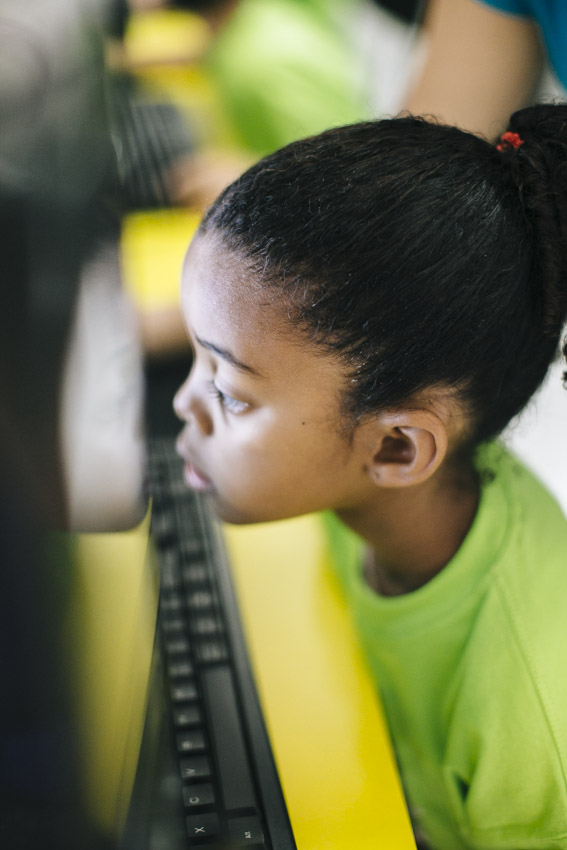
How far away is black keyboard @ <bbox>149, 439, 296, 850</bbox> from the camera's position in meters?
0.51

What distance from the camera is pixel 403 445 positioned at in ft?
1.84

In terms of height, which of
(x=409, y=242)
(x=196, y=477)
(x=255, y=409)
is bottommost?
(x=196, y=477)

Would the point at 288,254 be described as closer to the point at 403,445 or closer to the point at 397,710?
the point at 403,445

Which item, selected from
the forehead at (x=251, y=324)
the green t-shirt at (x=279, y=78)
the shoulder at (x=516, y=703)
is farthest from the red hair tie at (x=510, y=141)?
the green t-shirt at (x=279, y=78)

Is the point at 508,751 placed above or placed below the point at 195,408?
below

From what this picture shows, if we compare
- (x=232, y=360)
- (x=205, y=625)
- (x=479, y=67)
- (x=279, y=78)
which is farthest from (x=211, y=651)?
(x=279, y=78)

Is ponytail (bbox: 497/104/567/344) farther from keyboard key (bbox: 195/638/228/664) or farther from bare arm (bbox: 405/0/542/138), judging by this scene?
keyboard key (bbox: 195/638/228/664)

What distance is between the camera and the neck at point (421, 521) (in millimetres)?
628

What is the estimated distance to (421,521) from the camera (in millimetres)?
638

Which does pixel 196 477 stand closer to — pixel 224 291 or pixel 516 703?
pixel 224 291

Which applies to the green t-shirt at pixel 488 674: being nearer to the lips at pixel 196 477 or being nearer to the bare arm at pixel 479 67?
the lips at pixel 196 477

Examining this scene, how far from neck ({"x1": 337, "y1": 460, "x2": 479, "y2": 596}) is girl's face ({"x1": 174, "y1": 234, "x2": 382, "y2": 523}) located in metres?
0.03

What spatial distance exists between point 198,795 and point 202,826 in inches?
0.9

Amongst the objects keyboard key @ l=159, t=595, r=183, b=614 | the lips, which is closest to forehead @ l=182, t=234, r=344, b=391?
the lips
